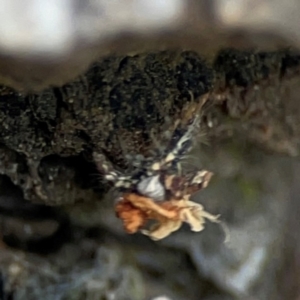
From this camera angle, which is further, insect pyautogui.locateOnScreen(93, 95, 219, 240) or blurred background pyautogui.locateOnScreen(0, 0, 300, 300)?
insect pyautogui.locateOnScreen(93, 95, 219, 240)

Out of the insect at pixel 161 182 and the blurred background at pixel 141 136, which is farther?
the insect at pixel 161 182

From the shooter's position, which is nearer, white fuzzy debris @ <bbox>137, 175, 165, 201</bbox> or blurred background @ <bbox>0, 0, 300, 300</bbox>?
blurred background @ <bbox>0, 0, 300, 300</bbox>

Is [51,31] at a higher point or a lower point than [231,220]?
higher

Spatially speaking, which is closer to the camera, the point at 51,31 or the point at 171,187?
the point at 51,31

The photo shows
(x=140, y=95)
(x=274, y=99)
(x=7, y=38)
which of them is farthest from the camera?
(x=274, y=99)

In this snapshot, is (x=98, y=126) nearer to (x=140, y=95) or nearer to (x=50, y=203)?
(x=140, y=95)

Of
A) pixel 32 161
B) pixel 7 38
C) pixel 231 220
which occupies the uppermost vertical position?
pixel 7 38

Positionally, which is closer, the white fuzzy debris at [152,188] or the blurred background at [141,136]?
the blurred background at [141,136]

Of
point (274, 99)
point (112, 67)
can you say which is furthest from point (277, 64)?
point (112, 67)
